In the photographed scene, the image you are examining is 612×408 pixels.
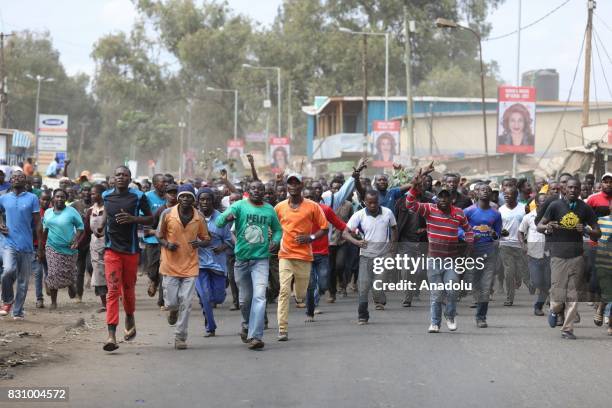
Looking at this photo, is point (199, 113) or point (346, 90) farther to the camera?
point (199, 113)

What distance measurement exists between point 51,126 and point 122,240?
51.8 m

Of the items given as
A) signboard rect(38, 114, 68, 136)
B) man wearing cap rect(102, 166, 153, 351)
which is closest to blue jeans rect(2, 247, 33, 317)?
man wearing cap rect(102, 166, 153, 351)

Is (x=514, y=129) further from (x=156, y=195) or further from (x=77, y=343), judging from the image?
(x=77, y=343)

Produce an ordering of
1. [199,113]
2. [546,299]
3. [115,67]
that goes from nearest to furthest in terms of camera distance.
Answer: [546,299], [115,67], [199,113]

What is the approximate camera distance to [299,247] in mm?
11281

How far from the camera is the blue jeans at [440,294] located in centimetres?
1167

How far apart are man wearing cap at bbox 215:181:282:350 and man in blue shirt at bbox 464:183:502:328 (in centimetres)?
279

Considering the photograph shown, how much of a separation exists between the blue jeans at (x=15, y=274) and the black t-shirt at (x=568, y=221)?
6472mm

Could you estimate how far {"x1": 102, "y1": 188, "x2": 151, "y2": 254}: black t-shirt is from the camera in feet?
34.4

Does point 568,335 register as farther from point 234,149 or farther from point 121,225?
point 234,149

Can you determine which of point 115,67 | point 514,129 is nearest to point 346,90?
point 115,67

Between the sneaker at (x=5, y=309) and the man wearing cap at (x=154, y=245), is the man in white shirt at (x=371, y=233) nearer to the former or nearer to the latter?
the man wearing cap at (x=154, y=245)

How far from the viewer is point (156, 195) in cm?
1473

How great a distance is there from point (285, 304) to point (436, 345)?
171cm
